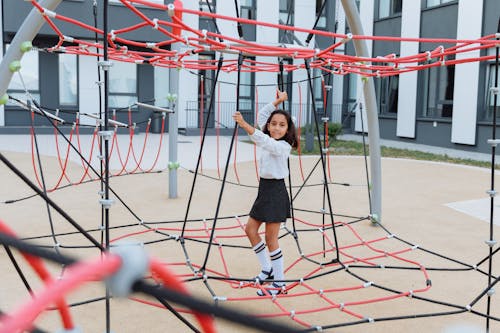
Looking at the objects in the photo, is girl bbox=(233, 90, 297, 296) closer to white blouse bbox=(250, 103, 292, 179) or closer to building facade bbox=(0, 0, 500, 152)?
white blouse bbox=(250, 103, 292, 179)

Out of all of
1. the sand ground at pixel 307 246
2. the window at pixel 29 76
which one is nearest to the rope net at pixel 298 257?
the sand ground at pixel 307 246

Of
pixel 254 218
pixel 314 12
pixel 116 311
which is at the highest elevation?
pixel 314 12

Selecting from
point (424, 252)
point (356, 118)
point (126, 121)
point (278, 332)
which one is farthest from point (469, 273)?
point (126, 121)

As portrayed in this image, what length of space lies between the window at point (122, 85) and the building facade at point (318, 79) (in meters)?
0.03

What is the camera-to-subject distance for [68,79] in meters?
17.1

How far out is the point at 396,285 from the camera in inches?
148

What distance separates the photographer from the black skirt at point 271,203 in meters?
3.44

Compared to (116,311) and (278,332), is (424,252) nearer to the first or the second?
(116,311)

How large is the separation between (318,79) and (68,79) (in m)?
8.17

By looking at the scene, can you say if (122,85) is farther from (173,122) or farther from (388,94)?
(173,122)

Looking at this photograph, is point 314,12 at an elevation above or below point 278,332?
above

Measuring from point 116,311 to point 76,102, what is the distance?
15.3 meters

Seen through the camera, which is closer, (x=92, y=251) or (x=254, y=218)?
(x=254, y=218)

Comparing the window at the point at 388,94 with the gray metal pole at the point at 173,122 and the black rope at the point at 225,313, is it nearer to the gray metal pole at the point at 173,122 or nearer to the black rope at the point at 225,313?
the gray metal pole at the point at 173,122
